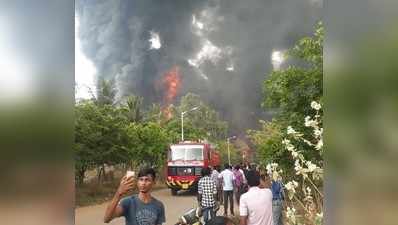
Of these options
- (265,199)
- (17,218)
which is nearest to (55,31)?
(17,218)

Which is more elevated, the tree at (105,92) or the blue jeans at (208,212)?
the tree at (105,92)

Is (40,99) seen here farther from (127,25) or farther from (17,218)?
(127,25)

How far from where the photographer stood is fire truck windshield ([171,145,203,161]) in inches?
264

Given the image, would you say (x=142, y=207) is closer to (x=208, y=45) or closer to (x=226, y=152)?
(x=226, y=152)

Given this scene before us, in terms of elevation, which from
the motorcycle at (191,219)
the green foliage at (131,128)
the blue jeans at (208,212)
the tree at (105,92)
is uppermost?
the tree at (105,92)

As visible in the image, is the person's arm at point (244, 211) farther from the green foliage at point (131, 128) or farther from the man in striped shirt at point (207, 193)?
the green foliage at point (131, 128)

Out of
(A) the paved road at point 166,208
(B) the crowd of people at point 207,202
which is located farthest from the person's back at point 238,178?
(B) the crowd of people at point 207,202

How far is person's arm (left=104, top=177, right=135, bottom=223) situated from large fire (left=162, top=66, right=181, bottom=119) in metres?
4.62

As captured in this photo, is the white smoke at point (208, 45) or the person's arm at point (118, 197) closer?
the person's arm at point (118, 197)

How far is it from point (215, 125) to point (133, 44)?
1824 millimetres

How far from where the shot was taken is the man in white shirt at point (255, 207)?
2.62 m

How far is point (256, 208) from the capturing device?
263cm

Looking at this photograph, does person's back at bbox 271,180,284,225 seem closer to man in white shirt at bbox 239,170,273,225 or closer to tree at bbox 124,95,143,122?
man in white shirt at bbox 239,170,273,225

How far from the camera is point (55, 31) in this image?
1535 mm
